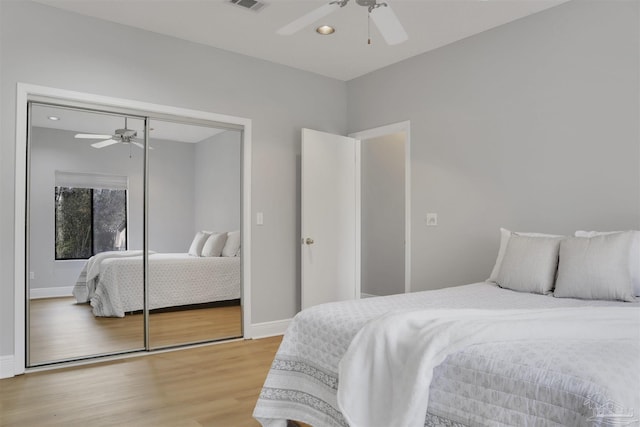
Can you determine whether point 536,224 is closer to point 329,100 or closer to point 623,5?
point 623,5

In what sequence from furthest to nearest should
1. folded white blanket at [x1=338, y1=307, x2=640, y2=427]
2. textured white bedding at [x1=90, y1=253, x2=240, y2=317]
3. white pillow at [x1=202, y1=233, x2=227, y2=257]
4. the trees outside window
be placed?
white pillow at [x1=202, y1=233, x2=227, y2=257]
textured white bedding at [x1=90, y1=253, x2=240, y2=317]
the trees outside window
folded white blanket at [x1=338, y1=307, x2=640, y2=427]

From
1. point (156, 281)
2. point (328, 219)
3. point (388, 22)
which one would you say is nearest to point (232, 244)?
point (156, 281)

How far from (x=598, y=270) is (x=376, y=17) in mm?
1823

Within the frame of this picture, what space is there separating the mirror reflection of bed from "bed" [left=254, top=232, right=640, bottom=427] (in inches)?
77.6

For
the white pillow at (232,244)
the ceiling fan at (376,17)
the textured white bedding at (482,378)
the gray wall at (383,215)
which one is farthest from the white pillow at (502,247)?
the gray wall at (383,215)

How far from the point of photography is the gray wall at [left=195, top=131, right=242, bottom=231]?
4055mm

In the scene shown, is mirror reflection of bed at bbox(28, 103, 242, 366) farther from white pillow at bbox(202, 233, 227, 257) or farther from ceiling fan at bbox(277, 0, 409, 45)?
ceiling fan at bbox(277, 0, 409, 45)

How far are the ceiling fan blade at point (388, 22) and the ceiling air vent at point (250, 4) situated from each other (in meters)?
1.05

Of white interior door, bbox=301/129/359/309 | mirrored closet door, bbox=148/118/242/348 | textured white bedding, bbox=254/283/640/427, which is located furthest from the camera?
white interior door, bbox=301/129/359/309

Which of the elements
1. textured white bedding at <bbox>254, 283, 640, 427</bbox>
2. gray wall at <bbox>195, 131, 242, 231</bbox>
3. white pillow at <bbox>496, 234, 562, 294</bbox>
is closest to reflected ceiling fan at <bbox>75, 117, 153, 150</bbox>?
gray wall at <bbox>195, 131, 242, 231</bbox>

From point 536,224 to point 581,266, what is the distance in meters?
0.87

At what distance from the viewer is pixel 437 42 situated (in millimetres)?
4023

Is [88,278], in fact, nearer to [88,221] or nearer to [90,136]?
[88,221]

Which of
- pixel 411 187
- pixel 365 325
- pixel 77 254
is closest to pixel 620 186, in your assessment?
pixel 411 187
